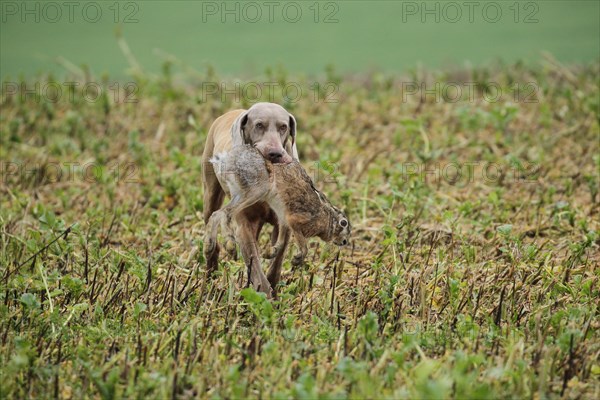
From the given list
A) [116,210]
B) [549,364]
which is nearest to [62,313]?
[116,210]

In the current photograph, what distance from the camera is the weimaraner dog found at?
5.76 m

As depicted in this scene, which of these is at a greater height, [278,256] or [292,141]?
[292,141]

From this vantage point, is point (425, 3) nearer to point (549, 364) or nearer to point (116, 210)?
point (116, 210)

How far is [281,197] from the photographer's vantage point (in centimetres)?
532

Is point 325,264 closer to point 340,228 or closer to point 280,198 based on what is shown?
point 340,228

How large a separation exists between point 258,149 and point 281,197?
0.60 m

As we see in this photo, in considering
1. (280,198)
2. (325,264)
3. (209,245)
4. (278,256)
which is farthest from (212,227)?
(325,264)

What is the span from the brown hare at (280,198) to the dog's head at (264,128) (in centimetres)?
60

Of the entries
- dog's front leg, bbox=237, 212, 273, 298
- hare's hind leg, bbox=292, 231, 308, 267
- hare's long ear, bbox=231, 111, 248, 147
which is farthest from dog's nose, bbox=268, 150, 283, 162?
hare's hind leg, bbox=292, 231, 308, 267

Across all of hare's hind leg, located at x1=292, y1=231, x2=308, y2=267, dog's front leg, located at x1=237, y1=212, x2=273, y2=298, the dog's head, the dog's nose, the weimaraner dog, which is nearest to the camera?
hare's hind leg, located at x1=292, y1=231, x2=308, y2=267

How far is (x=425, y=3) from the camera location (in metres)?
14.0

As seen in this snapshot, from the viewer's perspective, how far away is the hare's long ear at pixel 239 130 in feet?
19.7

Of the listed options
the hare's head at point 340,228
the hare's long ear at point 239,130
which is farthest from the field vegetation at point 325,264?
the hare's long ear at point 239,130

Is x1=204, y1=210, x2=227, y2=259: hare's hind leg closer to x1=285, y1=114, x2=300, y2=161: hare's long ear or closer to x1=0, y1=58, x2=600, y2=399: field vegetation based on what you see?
x1=0, y1=58, x2=600, y2=399: field vegetation
